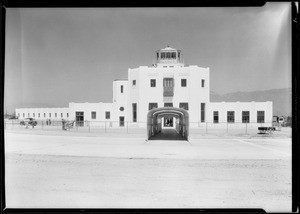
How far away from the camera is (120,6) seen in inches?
152

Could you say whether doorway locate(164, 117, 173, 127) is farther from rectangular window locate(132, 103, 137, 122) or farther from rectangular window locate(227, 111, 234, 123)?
rectangular window locate(227, 111, 234, 123)

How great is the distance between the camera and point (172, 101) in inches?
1446

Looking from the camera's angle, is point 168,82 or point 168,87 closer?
point 168,87

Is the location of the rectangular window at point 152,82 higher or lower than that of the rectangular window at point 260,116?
higher

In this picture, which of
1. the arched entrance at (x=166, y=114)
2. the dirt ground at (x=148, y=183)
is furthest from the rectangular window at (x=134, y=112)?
the dirt ground at (x=148, y=183)

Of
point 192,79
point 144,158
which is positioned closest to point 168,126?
point 192,79

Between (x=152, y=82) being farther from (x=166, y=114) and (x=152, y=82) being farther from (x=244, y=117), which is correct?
(x=244, y=117)

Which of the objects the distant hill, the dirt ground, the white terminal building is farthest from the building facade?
the dirt ground

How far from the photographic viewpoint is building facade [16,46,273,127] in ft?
121

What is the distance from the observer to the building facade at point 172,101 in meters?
36.8

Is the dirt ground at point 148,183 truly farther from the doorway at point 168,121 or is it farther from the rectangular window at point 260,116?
the doorway at point 168,121

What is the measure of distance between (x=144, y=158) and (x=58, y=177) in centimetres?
508

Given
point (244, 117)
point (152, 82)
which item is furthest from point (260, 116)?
point (152, 82)

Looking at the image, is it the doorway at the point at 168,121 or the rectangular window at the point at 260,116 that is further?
the doorway at the point at 168,121
